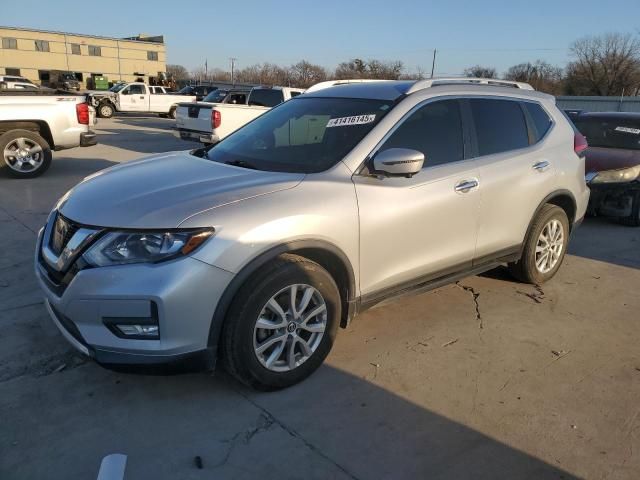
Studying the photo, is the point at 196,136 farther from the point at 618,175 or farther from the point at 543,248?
the point at 543,248

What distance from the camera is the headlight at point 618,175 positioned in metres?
7.38

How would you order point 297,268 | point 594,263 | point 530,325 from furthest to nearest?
point 594,263 → point 530,325 → point 297,268

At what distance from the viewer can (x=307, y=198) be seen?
10.0 ft

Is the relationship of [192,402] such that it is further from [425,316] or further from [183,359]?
[425,316]

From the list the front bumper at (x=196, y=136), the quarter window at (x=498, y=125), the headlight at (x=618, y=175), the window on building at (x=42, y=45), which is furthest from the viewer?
the window on building at (x=42, y=45)

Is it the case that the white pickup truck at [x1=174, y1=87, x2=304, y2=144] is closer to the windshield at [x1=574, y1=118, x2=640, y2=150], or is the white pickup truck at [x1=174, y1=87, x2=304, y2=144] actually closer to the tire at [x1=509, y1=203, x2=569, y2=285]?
the windshield at [x1=574, y1=118, x2=640, y2=150]

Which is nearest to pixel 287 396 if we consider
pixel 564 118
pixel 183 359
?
pixel 183 359

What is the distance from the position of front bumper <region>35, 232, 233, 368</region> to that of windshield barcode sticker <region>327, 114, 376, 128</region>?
5.06ft

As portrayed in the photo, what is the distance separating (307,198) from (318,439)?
4.38ft

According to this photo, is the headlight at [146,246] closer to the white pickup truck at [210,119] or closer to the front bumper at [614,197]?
the front bumper at [614,197]

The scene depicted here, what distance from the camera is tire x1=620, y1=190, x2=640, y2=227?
7473 millimetres

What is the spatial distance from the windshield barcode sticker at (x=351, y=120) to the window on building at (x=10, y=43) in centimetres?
7680

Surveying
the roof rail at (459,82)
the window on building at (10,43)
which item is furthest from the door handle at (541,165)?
the window on building at (10,43)

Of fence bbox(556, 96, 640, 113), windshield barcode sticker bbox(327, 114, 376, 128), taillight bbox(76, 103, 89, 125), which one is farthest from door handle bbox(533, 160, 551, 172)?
fence bbox(556, 96, 640, 113)
